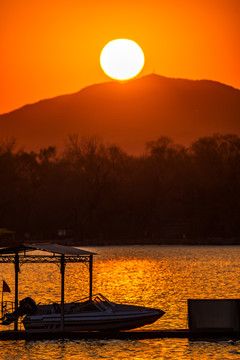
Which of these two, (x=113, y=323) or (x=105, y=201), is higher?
(x=105, y=201)

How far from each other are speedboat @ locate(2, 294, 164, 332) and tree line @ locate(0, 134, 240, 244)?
121959 mm

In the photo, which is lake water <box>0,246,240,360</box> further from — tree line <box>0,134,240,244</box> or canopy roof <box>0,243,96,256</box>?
tree line <box>0,134,240,244</box>

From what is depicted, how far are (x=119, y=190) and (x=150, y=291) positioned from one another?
317 feet

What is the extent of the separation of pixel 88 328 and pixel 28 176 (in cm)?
13737

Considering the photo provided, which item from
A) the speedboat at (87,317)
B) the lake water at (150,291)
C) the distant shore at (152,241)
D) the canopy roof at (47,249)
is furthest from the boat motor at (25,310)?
the distant shore at (152,241)

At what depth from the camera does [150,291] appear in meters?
86.5

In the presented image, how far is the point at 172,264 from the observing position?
14050 centimetres

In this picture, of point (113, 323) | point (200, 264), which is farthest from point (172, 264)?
point (113, 323)

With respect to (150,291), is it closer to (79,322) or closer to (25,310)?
(25,310)

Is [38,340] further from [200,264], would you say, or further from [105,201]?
[105,201]

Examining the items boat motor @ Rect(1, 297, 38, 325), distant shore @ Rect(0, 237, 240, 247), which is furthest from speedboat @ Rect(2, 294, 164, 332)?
distant shore @ Rect(0, 237, 240, 247)

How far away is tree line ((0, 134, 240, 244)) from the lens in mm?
174000

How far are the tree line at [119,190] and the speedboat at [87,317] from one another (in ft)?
400

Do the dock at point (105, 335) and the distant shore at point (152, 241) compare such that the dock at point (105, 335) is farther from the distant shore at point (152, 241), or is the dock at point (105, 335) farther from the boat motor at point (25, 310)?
the distant shore at point (152, 241)
